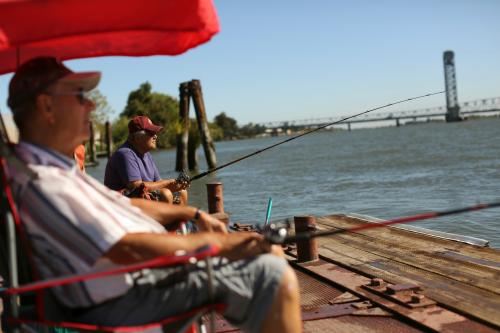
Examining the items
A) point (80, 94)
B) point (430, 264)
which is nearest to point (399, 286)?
point (430, 264)

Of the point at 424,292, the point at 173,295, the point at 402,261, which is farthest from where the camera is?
the point at 402,261

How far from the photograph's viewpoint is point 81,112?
8.63 feet

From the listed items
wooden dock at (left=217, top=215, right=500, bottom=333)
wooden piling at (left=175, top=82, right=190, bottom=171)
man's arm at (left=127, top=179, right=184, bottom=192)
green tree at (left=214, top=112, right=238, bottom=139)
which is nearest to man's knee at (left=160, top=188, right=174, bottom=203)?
man's arm at (left=127, top=179, right=184, bottom=192)

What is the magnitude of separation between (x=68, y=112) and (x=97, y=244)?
602 mm

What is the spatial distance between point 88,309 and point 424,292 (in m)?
3.18

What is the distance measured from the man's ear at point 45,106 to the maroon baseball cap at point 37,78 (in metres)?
0.02

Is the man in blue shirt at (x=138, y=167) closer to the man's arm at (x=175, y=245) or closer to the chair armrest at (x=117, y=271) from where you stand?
the man's arm at (x=175, y=245)

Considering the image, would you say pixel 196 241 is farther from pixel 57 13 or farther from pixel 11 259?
pixel 57 13

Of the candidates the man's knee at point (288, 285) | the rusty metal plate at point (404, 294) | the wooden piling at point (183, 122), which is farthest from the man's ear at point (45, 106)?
the wooden piling at point (183, 122)

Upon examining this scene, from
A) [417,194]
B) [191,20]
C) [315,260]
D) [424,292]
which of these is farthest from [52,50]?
[417,194]

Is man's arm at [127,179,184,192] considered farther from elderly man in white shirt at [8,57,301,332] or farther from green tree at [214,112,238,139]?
green tree at [214,112,238,139]

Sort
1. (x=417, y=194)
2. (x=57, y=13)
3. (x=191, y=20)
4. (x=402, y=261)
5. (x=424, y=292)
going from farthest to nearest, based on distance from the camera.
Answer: (x=417, y=194), (x=402, y=261), (x=424, y=292), (x=191, y=20), (x=57, y=13)

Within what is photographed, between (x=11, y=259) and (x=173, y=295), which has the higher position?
(x=11, y=259)

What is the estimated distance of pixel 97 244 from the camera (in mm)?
2316
